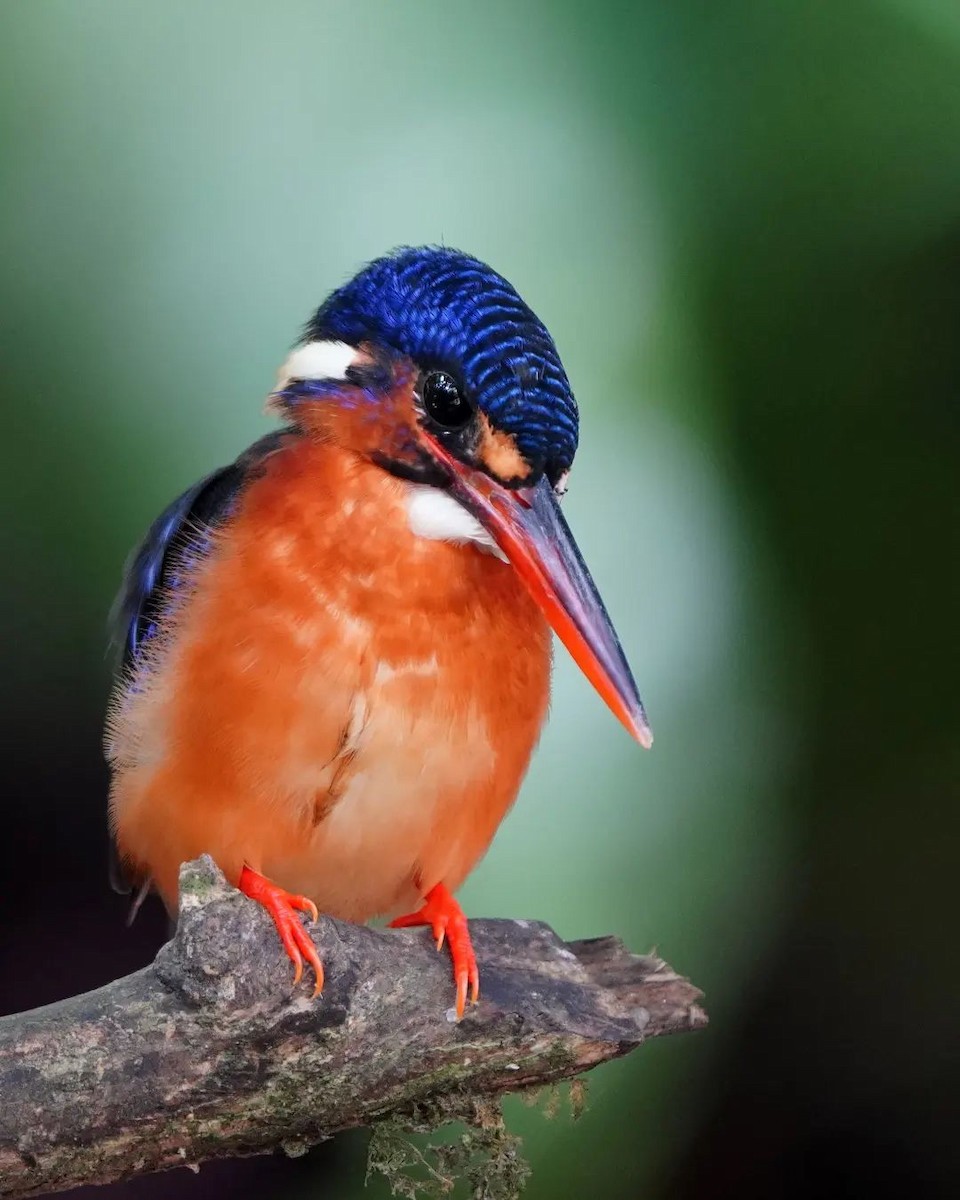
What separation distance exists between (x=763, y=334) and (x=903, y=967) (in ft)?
2.45

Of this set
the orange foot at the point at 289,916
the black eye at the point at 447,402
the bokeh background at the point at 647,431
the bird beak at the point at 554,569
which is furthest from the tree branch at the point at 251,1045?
the bokeh background at the point at 647,431

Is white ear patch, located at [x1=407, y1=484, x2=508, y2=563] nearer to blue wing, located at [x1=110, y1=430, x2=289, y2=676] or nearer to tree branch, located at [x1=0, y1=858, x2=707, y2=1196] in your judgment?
blue wing, located at [x1=110, y1=430, x2=289, y2=676]

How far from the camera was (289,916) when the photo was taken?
3.04 feet

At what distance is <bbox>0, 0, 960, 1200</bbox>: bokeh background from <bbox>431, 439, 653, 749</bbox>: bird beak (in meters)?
0.49

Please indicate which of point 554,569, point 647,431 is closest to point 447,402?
point 554,569

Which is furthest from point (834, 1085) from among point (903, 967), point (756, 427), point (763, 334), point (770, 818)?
point (763, 334)

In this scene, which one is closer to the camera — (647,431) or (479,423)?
(479,423)

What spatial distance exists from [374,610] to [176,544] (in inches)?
8.7

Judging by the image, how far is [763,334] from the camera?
148cm

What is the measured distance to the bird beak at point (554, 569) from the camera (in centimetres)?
92

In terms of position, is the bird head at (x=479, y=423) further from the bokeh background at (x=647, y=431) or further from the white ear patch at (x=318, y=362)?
the bokeh background at (x=647, y=431)

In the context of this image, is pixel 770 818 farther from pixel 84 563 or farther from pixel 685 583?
pixel 84 563

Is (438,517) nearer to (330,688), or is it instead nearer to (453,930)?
(330,688)

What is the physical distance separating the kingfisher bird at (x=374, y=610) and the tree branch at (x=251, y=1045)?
1.4 inches
